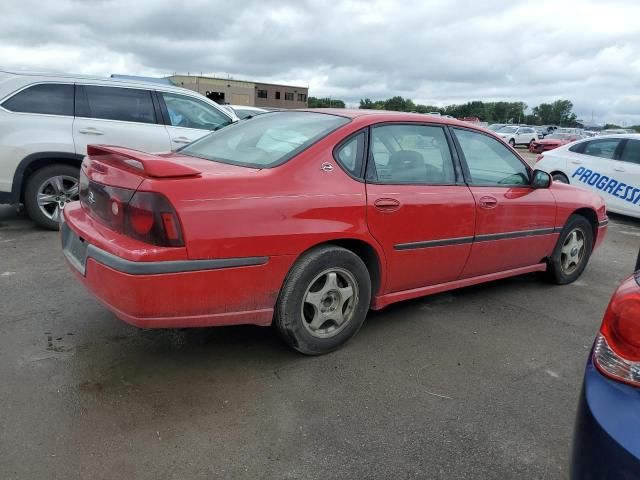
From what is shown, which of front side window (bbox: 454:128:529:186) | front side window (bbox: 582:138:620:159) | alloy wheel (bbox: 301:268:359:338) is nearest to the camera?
alloy wheel (bbox: 301:268:359:338)

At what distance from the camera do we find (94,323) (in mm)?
3488

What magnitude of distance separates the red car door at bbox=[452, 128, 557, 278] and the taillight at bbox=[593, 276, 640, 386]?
83.3 inches

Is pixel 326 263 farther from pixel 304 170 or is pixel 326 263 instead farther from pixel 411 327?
pixel 411 327

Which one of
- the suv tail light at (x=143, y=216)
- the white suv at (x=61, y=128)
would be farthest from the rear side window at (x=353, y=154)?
the white suv at (x=61, y=128)

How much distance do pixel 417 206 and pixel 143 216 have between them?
173 centimetres

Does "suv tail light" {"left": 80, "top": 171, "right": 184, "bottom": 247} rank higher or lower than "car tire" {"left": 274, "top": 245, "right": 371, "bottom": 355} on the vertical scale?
higher

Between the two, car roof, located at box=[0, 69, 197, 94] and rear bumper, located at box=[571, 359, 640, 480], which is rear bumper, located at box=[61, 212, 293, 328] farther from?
car roof, located at box=[0, 69, 197, 94]

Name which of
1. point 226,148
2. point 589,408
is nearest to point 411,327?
point 226,148

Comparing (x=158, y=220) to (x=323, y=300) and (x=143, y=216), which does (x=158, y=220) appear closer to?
(x=143, y=216)

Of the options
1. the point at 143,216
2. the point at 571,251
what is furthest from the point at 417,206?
the point at 571,251

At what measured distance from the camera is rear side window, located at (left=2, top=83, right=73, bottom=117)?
18.2ft

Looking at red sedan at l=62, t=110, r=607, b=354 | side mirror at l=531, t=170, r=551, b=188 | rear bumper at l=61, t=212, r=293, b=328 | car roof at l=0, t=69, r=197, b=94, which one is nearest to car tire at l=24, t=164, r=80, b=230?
car roof at l=0, t=69, r=197, b=94

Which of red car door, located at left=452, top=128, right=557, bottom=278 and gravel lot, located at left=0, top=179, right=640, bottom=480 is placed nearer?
gravel lot, located at left=0, top=179, right=640, bottom=480

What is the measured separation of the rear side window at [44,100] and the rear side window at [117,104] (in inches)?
5.3
